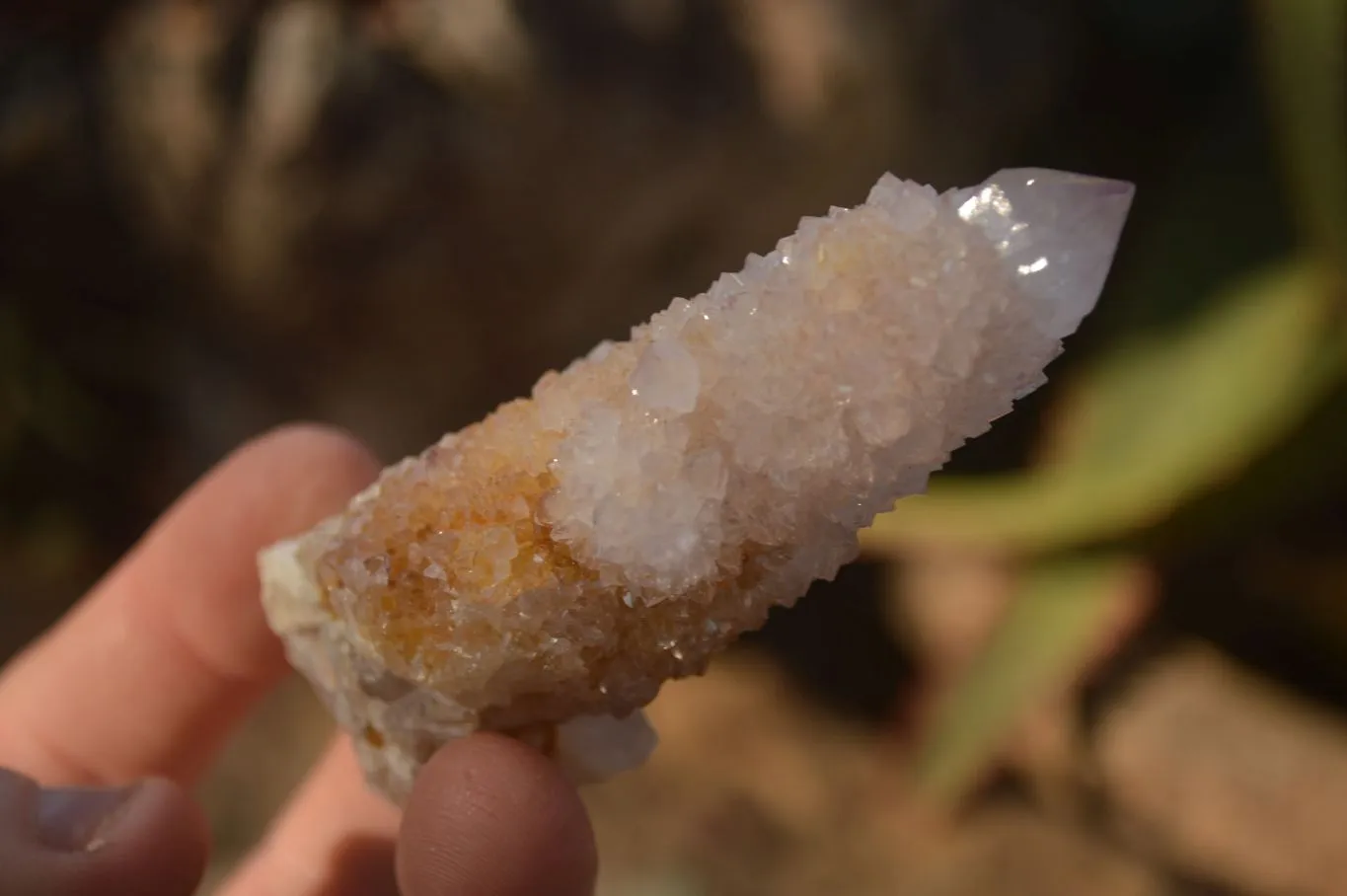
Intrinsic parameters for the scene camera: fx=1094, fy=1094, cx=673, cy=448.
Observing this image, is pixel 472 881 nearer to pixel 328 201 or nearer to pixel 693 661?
pixel 693 661

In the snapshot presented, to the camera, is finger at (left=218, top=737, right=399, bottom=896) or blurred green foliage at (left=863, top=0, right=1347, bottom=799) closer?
finger at (left=218, top=737, right=399, bottom=896)

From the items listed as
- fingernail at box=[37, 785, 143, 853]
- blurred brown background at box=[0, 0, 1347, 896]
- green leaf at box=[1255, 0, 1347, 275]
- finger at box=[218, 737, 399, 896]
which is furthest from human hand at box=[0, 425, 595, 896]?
green leaf at box=[1255, 0, 1347, 275]

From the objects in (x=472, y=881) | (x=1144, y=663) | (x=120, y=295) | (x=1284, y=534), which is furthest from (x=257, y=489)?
(x=1284, y=534)

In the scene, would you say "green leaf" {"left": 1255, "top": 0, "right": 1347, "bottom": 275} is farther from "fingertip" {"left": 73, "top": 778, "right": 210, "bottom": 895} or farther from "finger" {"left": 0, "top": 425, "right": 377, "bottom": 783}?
"fingertip" {"left": 73, "top": 778, "right": 210, "bottom": 895}

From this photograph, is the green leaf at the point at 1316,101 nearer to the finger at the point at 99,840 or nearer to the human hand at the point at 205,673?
the human hand at the point at 205,673

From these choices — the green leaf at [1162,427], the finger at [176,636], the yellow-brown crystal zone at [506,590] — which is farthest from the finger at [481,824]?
the green leaf at [1162,427]

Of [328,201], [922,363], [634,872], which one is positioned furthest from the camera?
[634,872]

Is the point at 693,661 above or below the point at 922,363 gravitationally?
below
